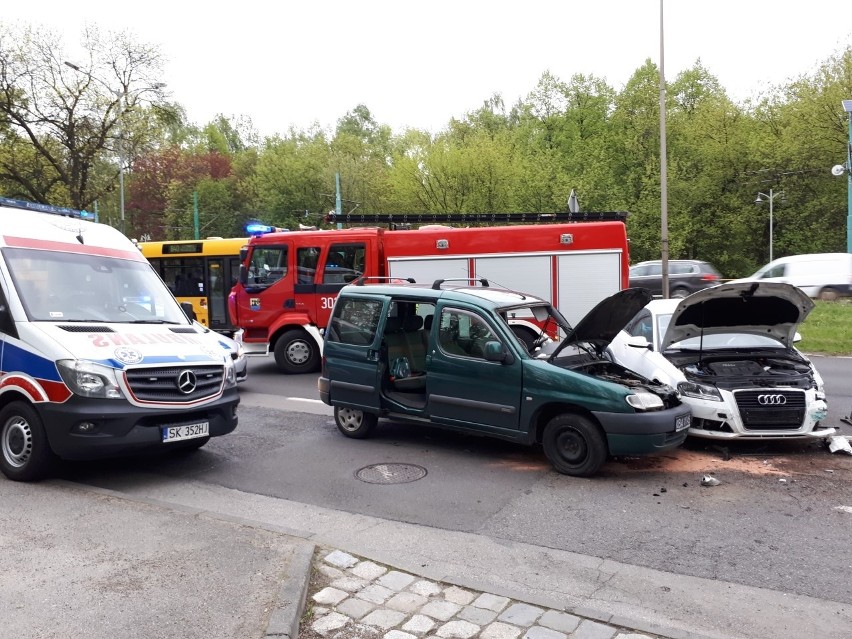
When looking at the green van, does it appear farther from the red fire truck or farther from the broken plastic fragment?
the red fire truck

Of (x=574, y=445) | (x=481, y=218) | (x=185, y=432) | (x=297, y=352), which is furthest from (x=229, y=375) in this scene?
(x=481, y=218)

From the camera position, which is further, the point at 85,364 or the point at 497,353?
the point at 497,353

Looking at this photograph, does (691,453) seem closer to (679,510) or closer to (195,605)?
(679,510)

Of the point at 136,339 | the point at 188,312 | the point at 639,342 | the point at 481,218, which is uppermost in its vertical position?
the point at 481,218

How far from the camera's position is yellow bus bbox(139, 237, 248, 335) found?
1920cm

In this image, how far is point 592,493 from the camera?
240 inches

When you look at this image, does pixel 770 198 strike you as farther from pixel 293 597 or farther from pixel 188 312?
pixel 293 597

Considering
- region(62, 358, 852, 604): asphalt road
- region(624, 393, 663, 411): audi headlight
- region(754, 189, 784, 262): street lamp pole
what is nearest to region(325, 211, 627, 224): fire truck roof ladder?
region(62, 358, 852, 604): asphalt road

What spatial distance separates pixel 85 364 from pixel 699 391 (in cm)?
583

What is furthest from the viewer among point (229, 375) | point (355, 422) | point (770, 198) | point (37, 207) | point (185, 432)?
point (770, 198)

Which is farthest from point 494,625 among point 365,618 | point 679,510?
point 679,510

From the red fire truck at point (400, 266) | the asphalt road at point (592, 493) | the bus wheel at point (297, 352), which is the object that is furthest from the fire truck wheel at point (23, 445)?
the bus wheel at point (297, 352)

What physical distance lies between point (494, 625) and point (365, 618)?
0.71 metres

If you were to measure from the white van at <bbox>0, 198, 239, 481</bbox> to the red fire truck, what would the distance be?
20.3 ft
